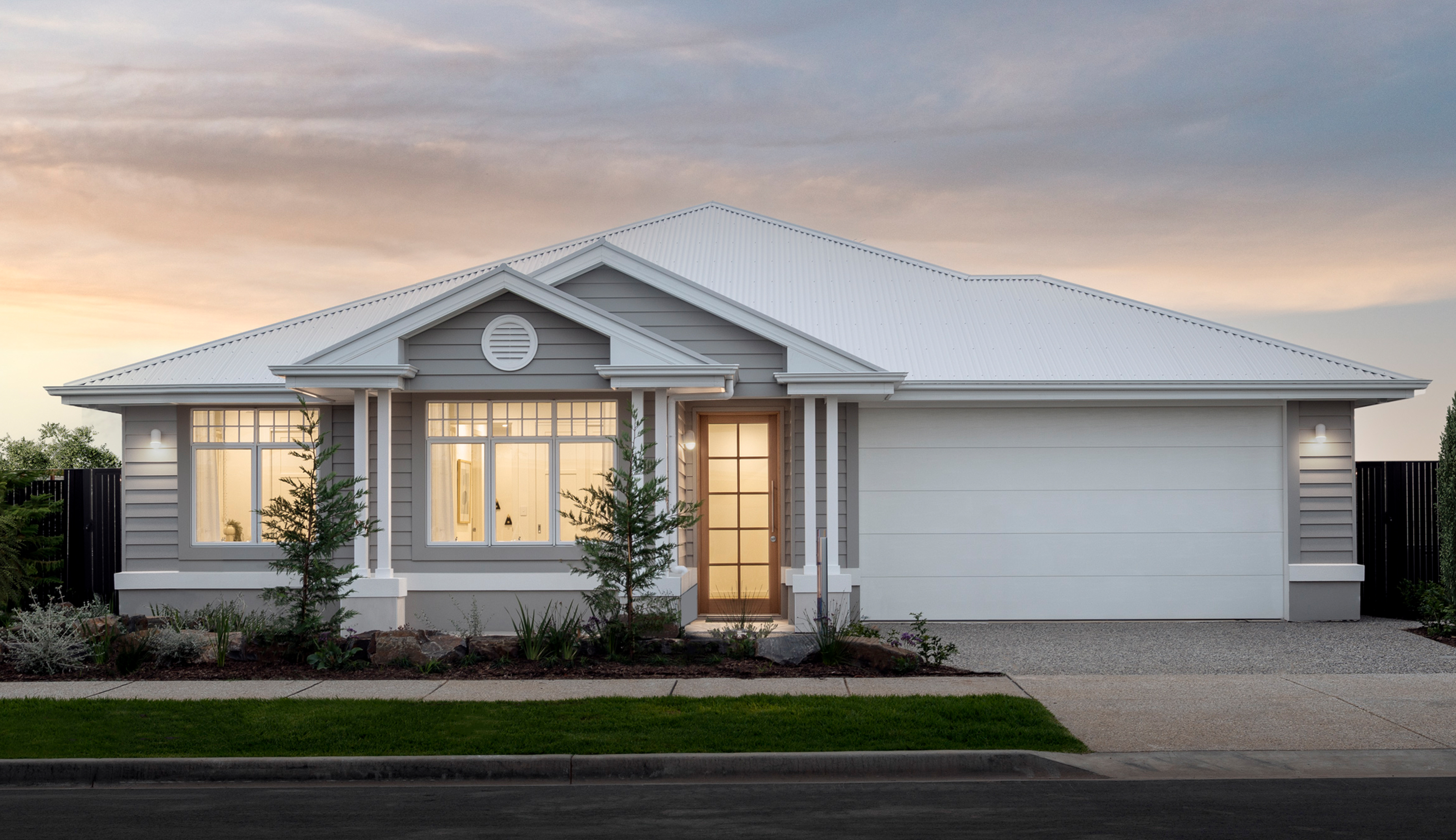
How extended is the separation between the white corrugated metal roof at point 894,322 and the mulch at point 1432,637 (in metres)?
3.07

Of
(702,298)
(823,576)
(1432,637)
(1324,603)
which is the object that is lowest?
(1432,637)

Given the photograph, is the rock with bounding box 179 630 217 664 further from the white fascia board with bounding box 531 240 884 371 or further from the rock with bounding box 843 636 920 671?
the rock with bounding box 843 636 920 671

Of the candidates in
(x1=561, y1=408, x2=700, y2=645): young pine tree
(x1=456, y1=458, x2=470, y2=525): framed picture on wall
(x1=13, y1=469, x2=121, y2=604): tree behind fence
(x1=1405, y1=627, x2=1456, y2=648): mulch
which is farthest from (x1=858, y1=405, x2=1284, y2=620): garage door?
(x1=13, y1=469, x2=121, y2=604): tree behind fence

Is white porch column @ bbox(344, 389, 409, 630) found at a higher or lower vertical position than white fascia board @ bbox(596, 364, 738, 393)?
lower

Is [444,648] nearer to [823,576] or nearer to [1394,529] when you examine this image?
[823,576]

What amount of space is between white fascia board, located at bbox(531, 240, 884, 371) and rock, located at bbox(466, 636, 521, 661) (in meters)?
4.40

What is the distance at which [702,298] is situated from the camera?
1377cm

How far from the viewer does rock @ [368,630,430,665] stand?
10.9 metres

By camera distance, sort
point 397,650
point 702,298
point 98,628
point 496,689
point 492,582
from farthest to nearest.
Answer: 1. point 702,298
2. point 492,582
3. point 98,628
4. point 397,650
5. point 496,689

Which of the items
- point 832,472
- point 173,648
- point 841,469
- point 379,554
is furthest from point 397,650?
point 841,469

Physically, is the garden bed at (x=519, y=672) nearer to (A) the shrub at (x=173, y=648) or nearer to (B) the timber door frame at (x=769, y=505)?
(A) the shrub at (x=173, y=648)

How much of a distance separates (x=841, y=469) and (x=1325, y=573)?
20.6 ft

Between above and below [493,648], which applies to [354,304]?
above

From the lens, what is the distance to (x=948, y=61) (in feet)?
59.7
